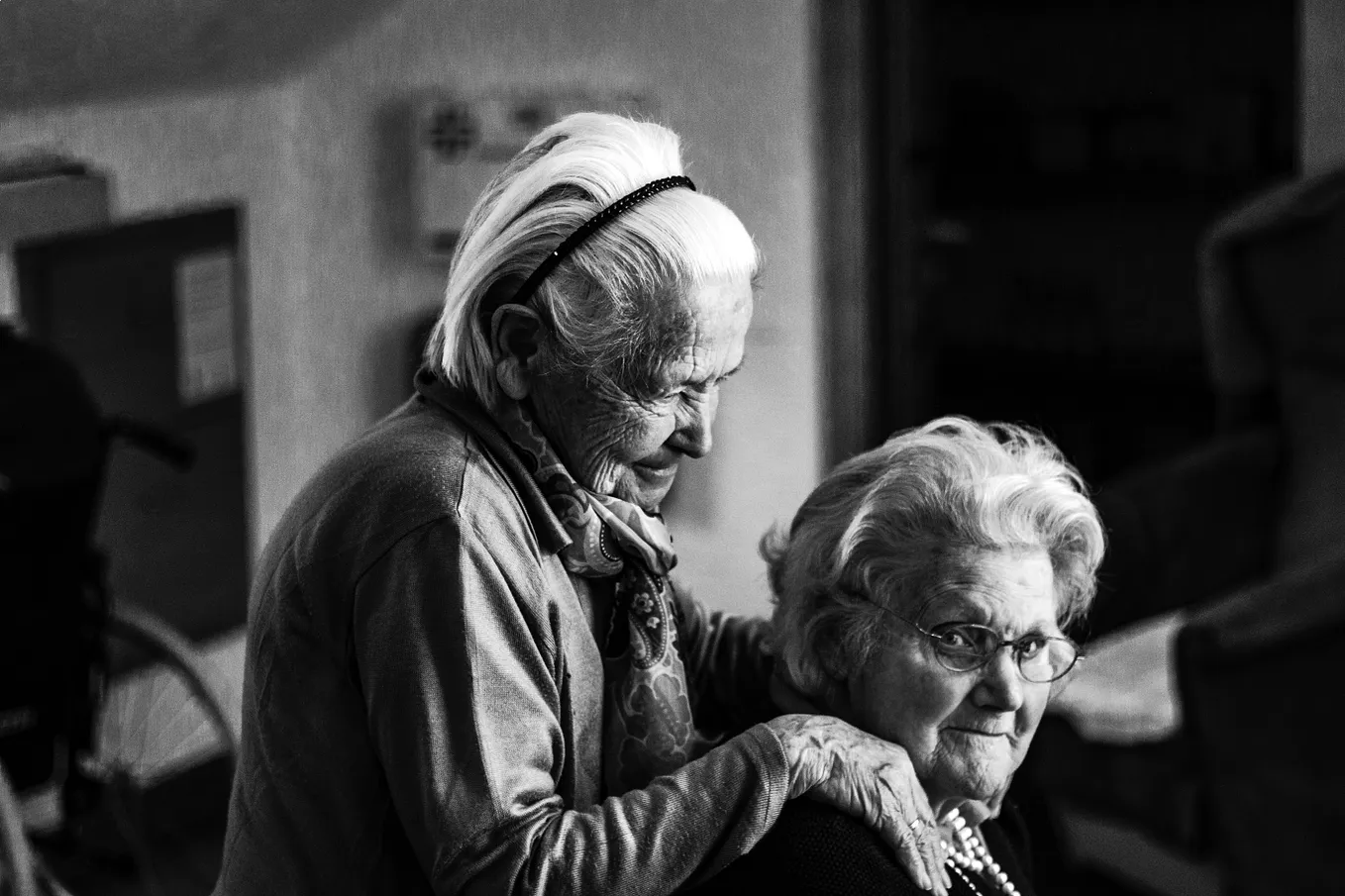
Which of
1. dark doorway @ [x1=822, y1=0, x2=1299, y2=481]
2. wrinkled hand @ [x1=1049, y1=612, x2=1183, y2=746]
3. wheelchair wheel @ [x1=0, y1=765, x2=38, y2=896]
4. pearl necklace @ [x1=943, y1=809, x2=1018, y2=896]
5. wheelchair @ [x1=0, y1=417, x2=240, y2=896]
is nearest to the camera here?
pearl necklace @ [x1=943, y1=809, x2=1018, y2=896]

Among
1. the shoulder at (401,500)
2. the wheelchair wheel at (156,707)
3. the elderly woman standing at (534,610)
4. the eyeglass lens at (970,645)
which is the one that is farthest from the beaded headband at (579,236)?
the wheelchair wheel at (156,707)

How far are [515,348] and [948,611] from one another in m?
0.41

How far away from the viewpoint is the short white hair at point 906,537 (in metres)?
1.34

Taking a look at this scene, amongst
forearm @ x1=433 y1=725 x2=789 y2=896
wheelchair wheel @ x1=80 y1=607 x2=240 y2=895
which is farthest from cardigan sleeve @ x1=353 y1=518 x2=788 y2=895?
wheelchair wheel @ x1=80 y1=607 x2=240 y2=895

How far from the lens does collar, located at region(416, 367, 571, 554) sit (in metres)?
1.25

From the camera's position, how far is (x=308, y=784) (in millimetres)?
1223

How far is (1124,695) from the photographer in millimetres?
3086

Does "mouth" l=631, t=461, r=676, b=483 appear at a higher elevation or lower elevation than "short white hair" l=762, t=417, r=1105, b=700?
higher

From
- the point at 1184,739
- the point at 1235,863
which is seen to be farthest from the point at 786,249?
the point at 1235,863

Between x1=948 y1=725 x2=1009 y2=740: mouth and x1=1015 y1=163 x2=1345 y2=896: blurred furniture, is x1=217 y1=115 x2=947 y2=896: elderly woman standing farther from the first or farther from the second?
x1=1015 y1=163 x2=1345 y2=896: blurred furniture

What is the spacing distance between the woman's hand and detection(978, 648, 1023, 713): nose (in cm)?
9

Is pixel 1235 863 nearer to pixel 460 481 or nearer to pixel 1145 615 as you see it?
pixel 1145 615

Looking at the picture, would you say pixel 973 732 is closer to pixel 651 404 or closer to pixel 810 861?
pixel 810 861

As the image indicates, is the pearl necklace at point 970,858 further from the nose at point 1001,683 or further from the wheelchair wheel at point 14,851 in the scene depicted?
the wheelchair wheel at point 14,851
